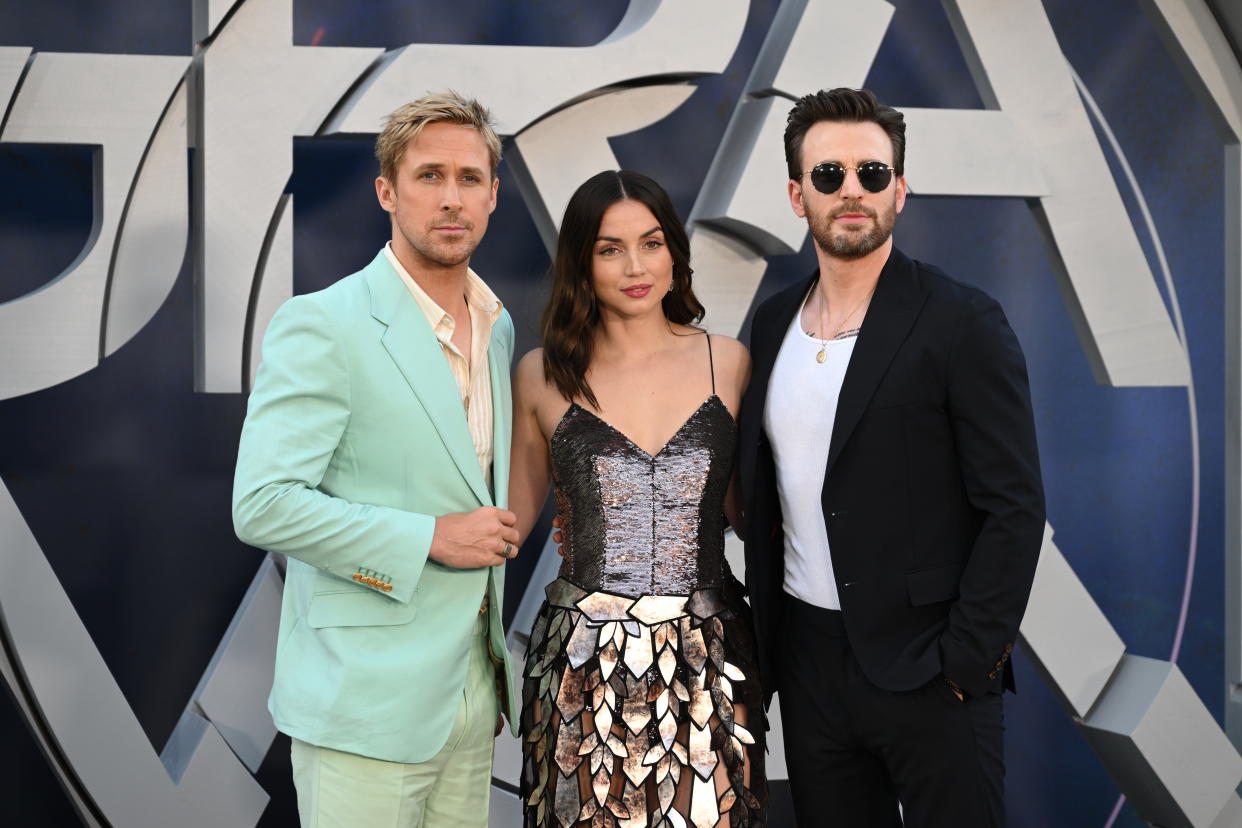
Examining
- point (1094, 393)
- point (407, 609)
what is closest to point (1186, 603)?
point (1094, 393)

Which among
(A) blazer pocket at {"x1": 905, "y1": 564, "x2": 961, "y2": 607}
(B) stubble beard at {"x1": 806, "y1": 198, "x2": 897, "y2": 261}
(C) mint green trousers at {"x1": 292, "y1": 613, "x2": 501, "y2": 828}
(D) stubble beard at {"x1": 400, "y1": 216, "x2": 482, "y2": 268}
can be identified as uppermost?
(B) stubble beard at {"x1": 806, "y1": 198, "x2": 897, "y2": 261}

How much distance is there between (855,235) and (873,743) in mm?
1016

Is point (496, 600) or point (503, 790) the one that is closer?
point (496, 600)

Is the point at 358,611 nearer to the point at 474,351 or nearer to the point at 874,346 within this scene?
the point at 474,351

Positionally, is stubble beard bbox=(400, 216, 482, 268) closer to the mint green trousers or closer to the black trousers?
the mint green trousers

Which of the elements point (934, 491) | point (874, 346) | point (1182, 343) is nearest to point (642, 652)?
point (934, 491)

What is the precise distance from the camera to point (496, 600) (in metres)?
2.30

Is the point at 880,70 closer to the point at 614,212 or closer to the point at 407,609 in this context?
the point at 614,212

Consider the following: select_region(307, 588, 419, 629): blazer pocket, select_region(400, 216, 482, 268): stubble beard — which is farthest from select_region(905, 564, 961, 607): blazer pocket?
select_region(400, 216, 482, 268): stubble beard

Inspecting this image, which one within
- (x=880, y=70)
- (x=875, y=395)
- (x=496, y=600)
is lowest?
(x=496, y=600)

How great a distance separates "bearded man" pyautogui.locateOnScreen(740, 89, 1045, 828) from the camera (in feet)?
7.28

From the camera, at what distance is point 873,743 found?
2324mm

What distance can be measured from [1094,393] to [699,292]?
160cm

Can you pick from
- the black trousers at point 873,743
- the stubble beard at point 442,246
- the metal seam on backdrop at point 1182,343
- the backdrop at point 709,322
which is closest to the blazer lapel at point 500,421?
the stubble beard at point 442,246
